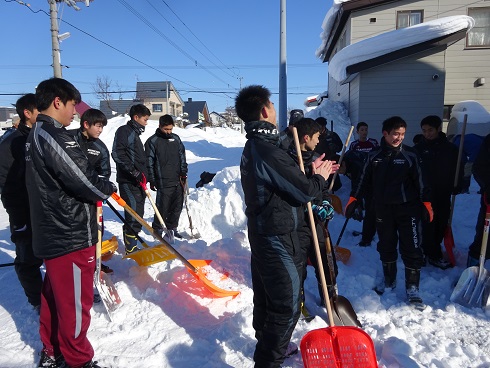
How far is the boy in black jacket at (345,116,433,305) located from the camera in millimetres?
3473

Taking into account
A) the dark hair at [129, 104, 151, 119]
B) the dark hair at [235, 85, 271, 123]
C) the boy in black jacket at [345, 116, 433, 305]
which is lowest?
the boy in black jacket at [345, 116, 433, 305]

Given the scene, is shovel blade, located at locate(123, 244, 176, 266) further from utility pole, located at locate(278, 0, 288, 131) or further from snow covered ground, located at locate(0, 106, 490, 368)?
utility pole, located at locate(278, 0, 288, 131)

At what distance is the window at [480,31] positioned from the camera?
1016 centimetres

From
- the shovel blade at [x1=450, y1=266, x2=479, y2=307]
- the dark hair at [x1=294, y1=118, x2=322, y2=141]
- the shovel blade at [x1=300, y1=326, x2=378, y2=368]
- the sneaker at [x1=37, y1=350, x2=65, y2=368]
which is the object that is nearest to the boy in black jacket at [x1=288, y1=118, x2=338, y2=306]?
the dark hair at [x1=294, y1=118, x2=322, y2=141]

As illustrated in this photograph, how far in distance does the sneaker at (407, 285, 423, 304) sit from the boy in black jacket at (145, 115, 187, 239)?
340cm

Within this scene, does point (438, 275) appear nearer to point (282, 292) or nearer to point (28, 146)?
point (282, 292)

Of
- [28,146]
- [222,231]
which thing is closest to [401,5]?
[222,231]

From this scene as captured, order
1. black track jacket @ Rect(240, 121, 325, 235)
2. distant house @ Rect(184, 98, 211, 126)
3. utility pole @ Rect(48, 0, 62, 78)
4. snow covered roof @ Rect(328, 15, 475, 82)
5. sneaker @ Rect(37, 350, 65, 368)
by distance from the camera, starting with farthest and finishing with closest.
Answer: distant house @ Rect(184, 98, 211, 126) → utility pole @ Rect(48, 0, 62, 78) → snow covered roof @ Rect(328, 15, 475, 82) → sneaker @ Rect(37, 350, 65, 368) → black track jacket @ Rect(240, 121, 325, 235)

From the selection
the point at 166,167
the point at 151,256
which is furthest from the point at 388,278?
the point at 166,167

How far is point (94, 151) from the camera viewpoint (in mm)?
4242

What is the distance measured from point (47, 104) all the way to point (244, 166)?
1417 millimetres

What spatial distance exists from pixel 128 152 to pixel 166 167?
70cm

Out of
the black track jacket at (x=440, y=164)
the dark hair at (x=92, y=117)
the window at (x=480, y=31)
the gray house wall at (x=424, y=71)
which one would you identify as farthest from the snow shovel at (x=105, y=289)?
the window at (x=480, y=31)

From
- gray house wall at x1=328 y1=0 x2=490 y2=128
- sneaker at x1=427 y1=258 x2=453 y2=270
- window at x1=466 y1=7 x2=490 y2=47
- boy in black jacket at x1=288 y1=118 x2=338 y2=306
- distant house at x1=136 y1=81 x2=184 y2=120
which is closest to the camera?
boy in black jacket at x1=288 y1=118 x2=338 y2=306
